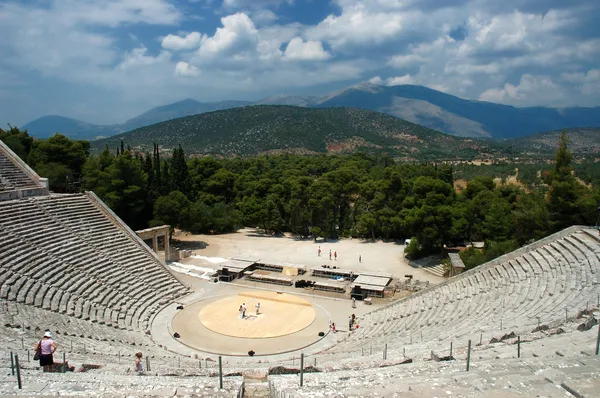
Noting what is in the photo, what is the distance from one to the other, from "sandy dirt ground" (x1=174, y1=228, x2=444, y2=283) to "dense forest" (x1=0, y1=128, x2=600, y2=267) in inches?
65.7

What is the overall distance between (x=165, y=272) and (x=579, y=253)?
2309 centimetres

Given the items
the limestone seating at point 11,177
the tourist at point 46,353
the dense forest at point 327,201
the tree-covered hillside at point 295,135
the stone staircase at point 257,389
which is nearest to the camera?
the stone staircase at point 257,389

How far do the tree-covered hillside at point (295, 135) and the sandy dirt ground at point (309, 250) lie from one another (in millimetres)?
90784

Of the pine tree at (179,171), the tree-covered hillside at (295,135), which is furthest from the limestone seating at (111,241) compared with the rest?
the tree-covered hillside at (295,135)

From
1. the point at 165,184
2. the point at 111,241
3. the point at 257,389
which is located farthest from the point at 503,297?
the point at 165,184

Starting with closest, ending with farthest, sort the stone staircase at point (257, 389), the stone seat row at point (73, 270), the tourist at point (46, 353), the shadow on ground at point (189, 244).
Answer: the stone staircase at point (257, 389)
the tourist at point (46, 353)
the stone seat row at point (73, 270)
the shadow on ground at point (189, 244)

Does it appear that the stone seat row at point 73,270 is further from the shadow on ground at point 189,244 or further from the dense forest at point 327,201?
the shadow on ground at point 189,244

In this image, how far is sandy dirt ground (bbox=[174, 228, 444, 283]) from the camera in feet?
112

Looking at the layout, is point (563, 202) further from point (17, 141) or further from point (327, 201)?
point (17, 141)

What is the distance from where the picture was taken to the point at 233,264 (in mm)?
32156

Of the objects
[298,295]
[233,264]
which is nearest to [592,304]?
[298,295]

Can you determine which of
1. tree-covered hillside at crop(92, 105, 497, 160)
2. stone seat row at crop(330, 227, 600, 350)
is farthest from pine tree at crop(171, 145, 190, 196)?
tree-covered hillside at crop(92, 105, 497, 160)

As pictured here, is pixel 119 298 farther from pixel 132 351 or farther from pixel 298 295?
pixel 298 295

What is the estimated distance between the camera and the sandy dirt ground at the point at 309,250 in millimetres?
34281
